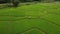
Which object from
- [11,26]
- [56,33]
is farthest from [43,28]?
[11,26]

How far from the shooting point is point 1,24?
6094 millimetres

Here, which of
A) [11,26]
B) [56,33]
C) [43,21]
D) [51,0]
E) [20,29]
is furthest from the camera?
[51,0]

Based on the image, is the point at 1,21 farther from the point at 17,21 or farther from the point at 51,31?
the point at 51,31

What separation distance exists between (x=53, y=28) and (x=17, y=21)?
169 centimetres

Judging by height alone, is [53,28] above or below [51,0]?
above

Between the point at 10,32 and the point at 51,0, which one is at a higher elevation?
the point at 10,32

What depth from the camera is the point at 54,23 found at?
6164 millimetres

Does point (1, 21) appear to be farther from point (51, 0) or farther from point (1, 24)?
point (51, 0)

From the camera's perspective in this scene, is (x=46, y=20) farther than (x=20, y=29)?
Yes

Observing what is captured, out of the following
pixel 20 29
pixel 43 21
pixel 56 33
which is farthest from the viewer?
pixel 43 21

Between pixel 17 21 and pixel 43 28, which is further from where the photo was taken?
pixel 17 21

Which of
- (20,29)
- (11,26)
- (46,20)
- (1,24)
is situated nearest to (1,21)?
(1,24)

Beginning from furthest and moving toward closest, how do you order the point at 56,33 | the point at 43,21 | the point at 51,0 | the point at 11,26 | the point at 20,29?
1. the point at 51,0
2. the point at 43,21
3. the point at 11,26
4. the point at 20,29
5. the point at 56,33

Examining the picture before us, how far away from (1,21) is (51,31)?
2355 millimetres
